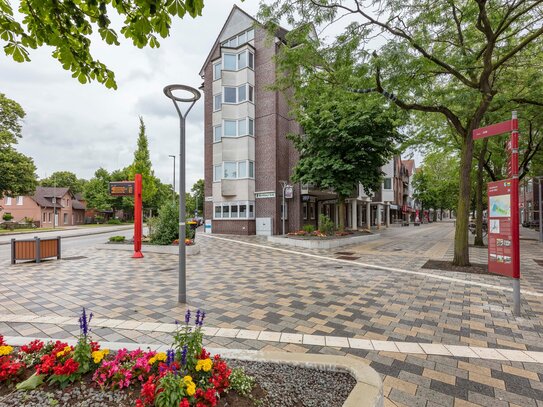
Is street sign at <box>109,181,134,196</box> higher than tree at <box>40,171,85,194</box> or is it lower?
lower

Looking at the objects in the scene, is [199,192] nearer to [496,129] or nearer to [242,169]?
[242,169]

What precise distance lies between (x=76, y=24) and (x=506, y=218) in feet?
26.1

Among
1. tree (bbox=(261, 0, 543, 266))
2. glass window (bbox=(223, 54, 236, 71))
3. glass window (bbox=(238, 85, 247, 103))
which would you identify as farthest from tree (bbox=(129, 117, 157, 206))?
tree (bbox=(261, 0, 543, 266))

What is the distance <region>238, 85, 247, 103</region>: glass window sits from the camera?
23484 millimetres

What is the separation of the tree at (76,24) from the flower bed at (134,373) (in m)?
2.87

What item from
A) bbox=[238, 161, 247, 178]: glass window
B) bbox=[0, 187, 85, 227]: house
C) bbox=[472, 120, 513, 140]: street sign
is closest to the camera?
bbox=[472, 120, 513, 140]: street sign

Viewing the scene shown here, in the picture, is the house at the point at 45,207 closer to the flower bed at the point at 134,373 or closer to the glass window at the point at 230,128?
the glass window at the point at 230,128

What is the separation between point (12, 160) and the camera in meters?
29.7

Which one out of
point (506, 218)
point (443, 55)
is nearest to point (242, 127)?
point (443, 55)

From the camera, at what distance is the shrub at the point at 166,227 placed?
548 inches

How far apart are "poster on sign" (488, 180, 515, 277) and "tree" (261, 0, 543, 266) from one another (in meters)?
2.91

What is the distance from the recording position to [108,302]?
5.72m

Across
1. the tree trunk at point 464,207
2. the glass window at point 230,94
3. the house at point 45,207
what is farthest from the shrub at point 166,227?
the house at point 45,207

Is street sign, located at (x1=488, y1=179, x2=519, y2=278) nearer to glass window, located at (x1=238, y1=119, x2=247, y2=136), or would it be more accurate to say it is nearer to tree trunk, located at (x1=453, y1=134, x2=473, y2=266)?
tree trunk, located at (x1=453, y1=134, x2=473, y2=266)
